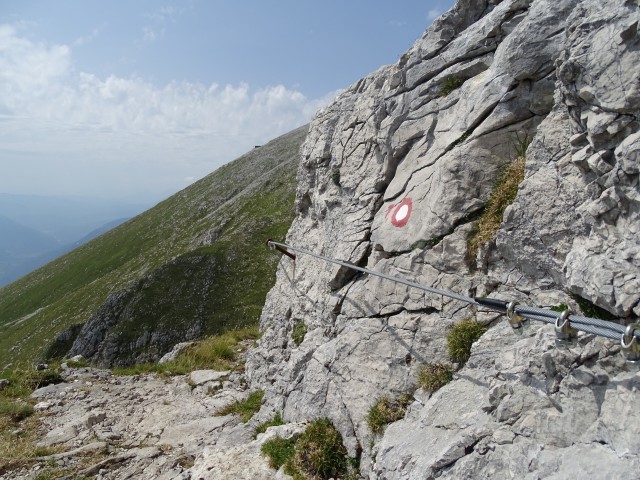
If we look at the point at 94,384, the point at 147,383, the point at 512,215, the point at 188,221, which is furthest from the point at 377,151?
the point at 188,221

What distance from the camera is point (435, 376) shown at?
28.8 ft

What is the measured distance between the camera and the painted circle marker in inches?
451

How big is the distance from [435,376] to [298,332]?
22.9 ft

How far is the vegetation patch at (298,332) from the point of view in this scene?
14713 millimetres

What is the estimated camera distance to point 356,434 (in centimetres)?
962

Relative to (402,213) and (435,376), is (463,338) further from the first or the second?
(402,213)

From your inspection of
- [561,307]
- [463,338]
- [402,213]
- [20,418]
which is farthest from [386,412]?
[20,418]

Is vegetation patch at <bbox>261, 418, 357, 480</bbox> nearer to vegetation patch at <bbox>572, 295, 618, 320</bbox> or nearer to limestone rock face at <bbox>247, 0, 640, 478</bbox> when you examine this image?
limestone rock face at <bbox>247, 0, 640, 478</bbox>

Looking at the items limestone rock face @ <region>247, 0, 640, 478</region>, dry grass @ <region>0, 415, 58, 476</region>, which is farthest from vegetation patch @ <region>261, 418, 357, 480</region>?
dry grass @ <region>0, 415, 58, 476</region>

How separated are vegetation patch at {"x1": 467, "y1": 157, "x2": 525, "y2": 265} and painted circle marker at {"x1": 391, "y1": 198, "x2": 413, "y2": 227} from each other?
2.11 meters

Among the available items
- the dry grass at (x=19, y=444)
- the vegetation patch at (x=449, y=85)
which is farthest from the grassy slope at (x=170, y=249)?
the vegetation patch at (x=449, y=85)

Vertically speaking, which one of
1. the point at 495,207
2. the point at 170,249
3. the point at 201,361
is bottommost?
the point at 201,361

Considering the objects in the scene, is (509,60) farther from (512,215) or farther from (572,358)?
(572,358)

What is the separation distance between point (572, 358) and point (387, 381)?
4207 mm
